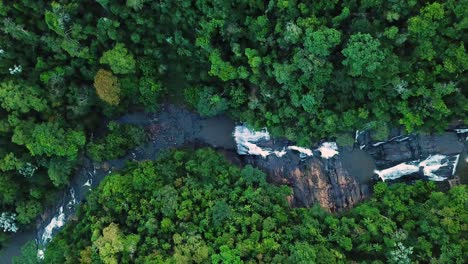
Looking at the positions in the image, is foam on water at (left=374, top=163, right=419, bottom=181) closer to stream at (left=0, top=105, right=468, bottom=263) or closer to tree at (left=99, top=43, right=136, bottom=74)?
stream at (left=0, top=105, right=468, bottom=263)

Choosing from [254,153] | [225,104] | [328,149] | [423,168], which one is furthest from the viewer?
[254,153]

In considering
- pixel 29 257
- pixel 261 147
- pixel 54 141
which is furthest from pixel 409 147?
pixel 29 257

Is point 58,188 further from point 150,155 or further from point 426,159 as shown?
point 426,159

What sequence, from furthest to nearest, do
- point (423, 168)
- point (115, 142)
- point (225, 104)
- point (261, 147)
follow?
point (261, 147) → point (115, 142) → point (225, 104) → point (423, 168)

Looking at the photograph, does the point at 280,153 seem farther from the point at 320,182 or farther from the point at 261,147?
the point at 320,182

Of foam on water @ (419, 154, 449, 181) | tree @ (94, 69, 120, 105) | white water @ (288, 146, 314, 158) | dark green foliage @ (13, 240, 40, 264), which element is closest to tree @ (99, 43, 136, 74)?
tree @ (94, 69, 120, 105)

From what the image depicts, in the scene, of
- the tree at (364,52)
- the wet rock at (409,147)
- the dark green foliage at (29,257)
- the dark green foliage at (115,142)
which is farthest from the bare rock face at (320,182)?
the dark green foliage at (29,257)

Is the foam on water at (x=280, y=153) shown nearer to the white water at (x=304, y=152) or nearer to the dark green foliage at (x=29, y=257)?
the white water at (x=304, y=152)
